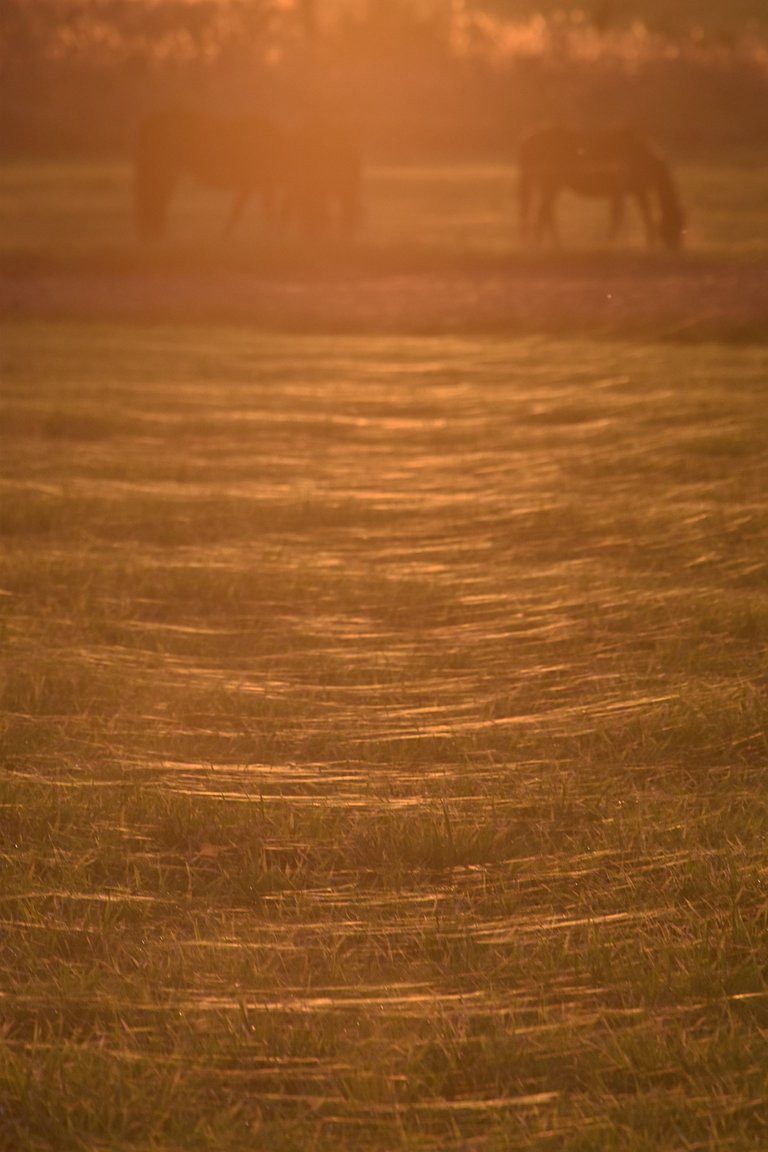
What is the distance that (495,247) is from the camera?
14.2 m

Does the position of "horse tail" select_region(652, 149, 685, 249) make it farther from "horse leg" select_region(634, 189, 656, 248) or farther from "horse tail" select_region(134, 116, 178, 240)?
"horse tail" select_region(134, 116, 178, 240)

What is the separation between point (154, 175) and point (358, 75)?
1038 centimetres

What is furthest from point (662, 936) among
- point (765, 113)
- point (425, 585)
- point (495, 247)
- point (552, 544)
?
point (765, 113)

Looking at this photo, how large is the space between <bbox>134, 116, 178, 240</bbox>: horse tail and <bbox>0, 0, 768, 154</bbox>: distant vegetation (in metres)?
7.02

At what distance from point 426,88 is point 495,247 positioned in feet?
37.0

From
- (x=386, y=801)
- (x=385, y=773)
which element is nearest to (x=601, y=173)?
(x=385, y=773)

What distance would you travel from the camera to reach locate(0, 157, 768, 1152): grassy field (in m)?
2.09

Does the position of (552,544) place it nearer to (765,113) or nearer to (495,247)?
(495,247)

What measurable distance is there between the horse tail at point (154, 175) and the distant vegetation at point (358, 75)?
702 centimetres

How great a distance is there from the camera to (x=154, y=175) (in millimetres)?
15422

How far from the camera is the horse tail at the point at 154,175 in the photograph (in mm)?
15430

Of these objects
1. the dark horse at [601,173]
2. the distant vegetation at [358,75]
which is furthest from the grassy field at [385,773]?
the distant vegetation at [358,75]

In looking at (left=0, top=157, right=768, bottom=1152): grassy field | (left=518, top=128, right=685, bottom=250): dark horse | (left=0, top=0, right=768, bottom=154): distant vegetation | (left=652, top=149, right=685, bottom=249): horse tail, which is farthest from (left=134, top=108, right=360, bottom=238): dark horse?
(left=0, top=157, right=768, bottom=1152): grassy field

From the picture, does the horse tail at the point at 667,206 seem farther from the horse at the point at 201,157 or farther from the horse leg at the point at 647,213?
the horse at the point at 201,157
